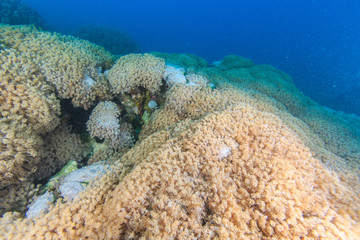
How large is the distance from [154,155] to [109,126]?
224cm

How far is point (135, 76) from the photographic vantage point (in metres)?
4.96

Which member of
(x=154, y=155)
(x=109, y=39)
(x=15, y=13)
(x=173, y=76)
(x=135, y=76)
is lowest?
(x=154, y=155)

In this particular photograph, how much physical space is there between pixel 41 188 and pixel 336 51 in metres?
61.0

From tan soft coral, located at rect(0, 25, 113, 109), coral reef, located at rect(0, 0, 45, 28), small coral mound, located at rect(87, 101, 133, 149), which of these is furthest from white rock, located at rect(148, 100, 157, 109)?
coral reef, located at rect(0, 0, 45, 28)

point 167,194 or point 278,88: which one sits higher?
point 278,88

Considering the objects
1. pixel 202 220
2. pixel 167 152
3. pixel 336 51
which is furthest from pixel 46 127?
pixel 336 51

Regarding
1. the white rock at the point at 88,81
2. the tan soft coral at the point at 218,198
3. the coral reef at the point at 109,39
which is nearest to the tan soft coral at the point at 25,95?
the white rock at the point at 88,81

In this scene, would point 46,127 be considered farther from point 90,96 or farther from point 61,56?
point 61,56

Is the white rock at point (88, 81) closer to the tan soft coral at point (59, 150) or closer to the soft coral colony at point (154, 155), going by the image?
the soft coral colony at point (154, 155)

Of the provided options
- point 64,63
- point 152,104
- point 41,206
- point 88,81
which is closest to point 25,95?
point 64,63

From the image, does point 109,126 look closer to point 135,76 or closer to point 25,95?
point 135,76

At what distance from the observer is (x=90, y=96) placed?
4809 mm

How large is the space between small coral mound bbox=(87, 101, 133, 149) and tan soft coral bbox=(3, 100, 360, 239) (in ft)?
5.72

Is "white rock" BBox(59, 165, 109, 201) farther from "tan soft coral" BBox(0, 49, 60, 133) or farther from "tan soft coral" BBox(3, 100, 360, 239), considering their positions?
"tan soft coral" BBox(0, 49, 60, 133)
